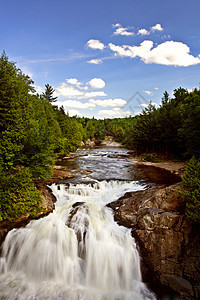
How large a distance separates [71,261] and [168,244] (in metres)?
4.46

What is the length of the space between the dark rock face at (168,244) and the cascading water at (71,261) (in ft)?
1.84

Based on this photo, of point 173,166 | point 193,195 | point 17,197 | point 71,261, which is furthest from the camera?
point 173,166

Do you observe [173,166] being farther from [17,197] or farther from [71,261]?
[17,197]

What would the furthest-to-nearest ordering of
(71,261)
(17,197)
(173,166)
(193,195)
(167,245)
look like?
1. (173,166)
2. (17,197)
3. (71,261)
4. (167,245)
5. (193,195)

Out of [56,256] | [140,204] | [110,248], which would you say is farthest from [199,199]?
[56,256]

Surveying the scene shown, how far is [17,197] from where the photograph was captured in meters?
8.89

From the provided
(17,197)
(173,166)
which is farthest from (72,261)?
(173,166)

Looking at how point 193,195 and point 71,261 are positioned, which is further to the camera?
point 71,261

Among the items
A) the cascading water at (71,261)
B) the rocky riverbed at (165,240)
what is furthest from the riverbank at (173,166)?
the cascading water at (71,261)

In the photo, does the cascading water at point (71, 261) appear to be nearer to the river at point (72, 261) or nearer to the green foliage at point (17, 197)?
the river at point (72, 261)

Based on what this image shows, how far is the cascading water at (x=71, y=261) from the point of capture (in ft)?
21.5

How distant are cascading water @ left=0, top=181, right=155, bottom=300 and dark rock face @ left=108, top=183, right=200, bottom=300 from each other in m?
0.56

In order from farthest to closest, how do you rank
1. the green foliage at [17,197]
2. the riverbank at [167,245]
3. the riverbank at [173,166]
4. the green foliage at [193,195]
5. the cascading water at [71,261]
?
the riverbank at [173,166]
the green foliage at [17,197]
the green foliage at [193,195]
the cascading water at [71,261]
the riverbank at [167,245]

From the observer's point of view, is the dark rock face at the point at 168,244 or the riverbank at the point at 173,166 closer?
the dark rock face at the point at 168,244
